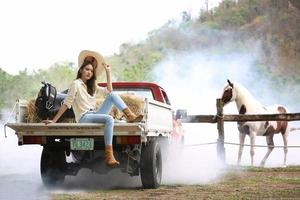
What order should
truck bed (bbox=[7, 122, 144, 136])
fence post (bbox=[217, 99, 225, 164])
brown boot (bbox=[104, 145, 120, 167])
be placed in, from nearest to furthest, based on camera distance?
brown boot (bbox=[104, 145, 120, 167]) < truck bed (bbox=[7, 122, 144, 136]) < fence post (bbox=[217, 99, 225, 164])

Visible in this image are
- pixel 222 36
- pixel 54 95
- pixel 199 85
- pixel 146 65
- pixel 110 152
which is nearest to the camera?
pixel 110 152

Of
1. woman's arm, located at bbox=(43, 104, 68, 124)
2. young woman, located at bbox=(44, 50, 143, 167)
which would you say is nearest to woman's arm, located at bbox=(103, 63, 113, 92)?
young woman, located at bbox=(44, 50, 143, 167)

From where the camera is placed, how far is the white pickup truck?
9.94 metres

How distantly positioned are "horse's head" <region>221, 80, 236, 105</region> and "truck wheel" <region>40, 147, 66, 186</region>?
746 centimetres

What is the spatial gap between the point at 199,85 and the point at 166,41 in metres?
14.4

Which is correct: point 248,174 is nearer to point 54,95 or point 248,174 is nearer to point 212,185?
point 212,185

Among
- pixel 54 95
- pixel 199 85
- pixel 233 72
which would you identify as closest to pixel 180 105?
pixel 199 85

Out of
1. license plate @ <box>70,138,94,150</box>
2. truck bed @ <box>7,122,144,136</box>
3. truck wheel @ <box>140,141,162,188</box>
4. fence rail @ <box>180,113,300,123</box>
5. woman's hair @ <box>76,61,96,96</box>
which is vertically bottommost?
truck wheel @ <box>140,141,162,188</box>

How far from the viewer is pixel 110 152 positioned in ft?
31.7

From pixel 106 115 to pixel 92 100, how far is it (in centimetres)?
61

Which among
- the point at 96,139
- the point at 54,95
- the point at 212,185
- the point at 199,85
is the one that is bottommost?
the point at 212,185

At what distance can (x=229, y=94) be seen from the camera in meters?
17.6

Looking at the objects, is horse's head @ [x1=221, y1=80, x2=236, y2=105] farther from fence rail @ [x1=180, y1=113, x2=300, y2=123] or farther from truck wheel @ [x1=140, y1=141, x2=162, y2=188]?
truck wheel @ [x1=140, y1=141, x2=162, y2=188]

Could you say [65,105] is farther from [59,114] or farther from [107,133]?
[107,133]
